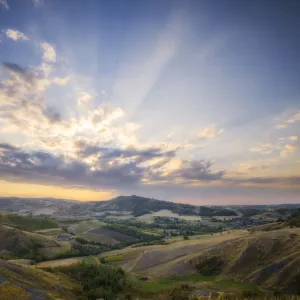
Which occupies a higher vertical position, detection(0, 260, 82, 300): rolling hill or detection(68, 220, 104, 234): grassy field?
detection(68, 220, 104, 234): grassy field

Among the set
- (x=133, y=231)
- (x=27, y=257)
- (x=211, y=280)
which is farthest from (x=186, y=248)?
(x=133, y=231)

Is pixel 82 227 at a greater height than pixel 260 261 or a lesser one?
greater

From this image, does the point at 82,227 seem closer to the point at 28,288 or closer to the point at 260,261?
the point at 260,261

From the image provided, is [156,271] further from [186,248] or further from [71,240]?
[71,240]

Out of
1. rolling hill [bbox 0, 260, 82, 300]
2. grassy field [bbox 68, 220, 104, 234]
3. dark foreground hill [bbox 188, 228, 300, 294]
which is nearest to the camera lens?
rolling hill [bbox 0, 260, 82, 300]

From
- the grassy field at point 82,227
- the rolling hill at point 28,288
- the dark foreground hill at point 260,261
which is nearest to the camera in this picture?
the rolling hill at point 28,288

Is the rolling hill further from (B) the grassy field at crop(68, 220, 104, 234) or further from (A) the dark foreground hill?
(B) the grassy field at crop(68, 220, 104, 234)

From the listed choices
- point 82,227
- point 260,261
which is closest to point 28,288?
point 260,261

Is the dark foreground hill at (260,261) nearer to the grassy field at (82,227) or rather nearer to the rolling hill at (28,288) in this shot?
the rolling hill at (28,288)

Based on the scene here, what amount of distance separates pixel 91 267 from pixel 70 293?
64.7 feet

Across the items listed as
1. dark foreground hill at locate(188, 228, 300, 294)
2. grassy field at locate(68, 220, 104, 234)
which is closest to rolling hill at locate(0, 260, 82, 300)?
dark foreground hill at locate(188, 228, 300, 294)

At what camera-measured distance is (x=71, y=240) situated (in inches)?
4870

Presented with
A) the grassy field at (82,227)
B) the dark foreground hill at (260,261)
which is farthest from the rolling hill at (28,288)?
the grassy field at (82,227)

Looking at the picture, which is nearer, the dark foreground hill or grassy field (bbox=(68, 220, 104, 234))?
the dark foreground hill
